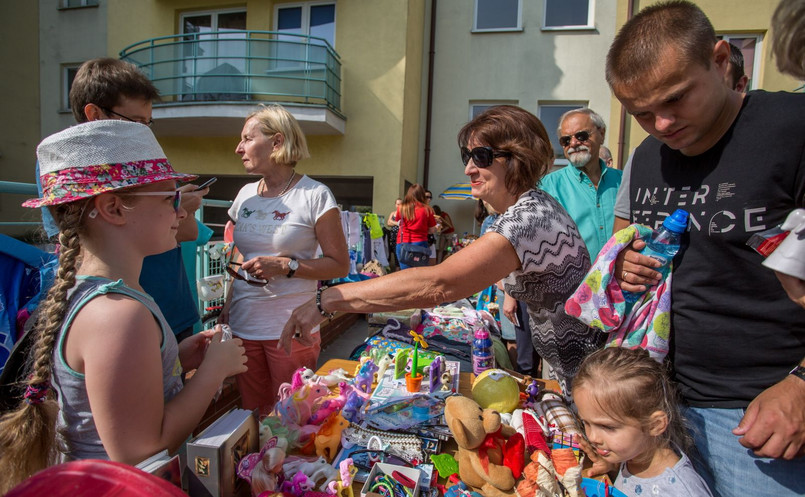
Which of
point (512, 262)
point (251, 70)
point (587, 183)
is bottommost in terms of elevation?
point (512, 262)

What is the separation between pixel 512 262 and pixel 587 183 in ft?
7.23

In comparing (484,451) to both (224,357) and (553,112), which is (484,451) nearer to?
(224,357)

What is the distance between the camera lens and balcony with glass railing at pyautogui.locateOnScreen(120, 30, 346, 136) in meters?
8.84

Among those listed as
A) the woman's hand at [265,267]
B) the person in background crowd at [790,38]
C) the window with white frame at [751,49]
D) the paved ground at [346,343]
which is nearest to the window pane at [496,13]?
the window with white frame at [751,49]

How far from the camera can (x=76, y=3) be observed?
37.3 ft

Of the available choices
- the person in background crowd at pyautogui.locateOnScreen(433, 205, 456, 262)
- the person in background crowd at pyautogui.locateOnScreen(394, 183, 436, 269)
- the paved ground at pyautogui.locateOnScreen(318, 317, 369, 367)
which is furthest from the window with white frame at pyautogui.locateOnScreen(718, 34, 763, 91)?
the paved ground at pyautogui.locateOnScreen(318, 317, 369, 367)

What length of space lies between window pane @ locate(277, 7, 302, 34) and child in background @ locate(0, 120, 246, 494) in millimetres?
10496

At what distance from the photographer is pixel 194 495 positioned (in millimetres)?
1021

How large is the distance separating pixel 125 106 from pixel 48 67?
1382 centimetres

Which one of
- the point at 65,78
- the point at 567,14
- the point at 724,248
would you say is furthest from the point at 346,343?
the point at 65,78

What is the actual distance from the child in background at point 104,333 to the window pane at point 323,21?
396 inches

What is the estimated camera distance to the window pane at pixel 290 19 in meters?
10.1

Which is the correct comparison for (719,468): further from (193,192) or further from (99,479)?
(193,192)

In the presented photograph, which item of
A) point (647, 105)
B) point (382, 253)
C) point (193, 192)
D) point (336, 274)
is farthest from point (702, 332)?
point (382, 253)
